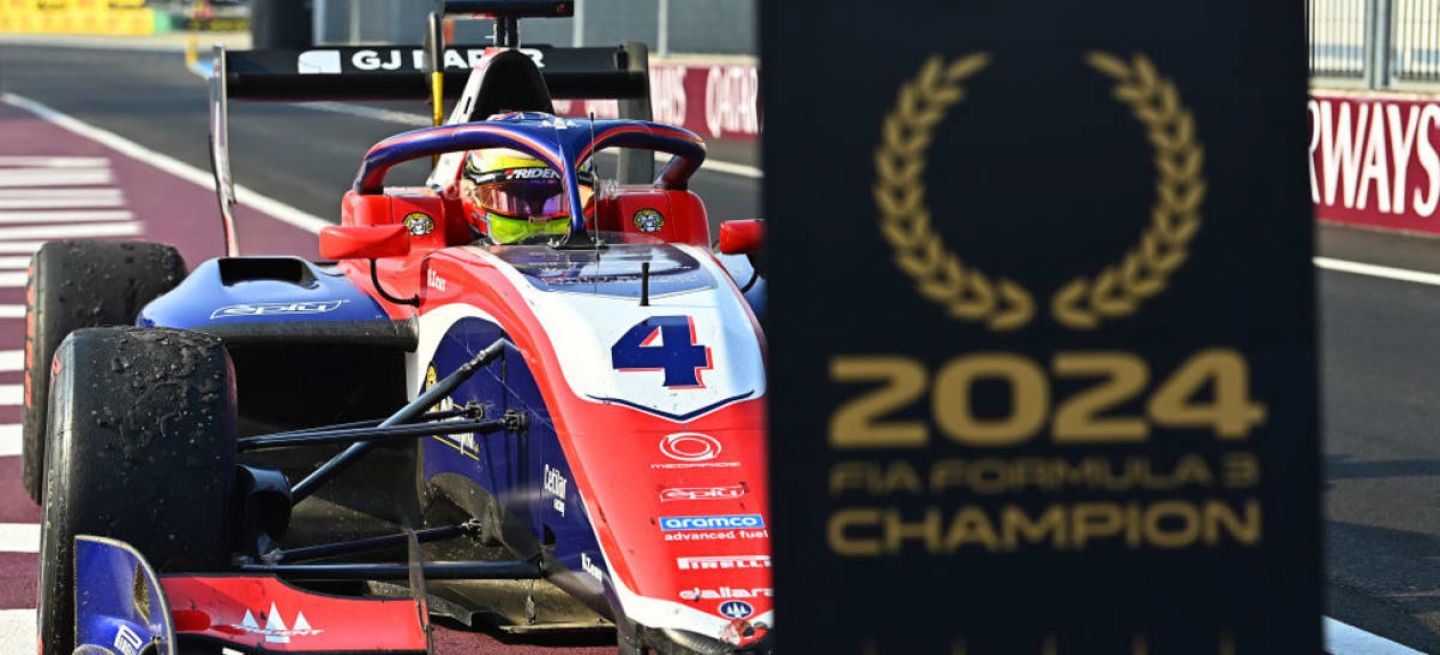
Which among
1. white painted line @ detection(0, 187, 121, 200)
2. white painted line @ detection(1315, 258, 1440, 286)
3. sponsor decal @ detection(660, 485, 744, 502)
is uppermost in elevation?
white painted line @ detection(0, 187, 121, 200)

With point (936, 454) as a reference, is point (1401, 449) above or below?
below

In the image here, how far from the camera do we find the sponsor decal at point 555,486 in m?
5.12

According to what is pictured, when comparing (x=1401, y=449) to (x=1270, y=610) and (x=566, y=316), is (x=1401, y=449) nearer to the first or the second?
(x=566, y=316)

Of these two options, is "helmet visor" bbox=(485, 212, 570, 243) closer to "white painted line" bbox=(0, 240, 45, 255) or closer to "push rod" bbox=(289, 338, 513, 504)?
"push rod" bbox=(289, 338, 513, 504)

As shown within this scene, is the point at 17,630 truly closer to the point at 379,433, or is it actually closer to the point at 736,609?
the point at 379,433

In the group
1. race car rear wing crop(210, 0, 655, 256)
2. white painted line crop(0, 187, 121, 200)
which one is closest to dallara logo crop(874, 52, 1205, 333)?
race car rear wing crop(210, 0, 655, 256)

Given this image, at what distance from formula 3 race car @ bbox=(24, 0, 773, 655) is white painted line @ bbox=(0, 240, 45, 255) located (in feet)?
32.9

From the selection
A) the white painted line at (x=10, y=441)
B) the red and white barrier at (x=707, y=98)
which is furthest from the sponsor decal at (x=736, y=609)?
the red and white barrier at (x=707, y=98)

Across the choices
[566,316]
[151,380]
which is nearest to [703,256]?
[566,316]

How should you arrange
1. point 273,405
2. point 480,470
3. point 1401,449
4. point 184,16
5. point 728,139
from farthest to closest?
point 184,16 → point 728,139 → point 1401,449 → point 273,405 → point 480,470

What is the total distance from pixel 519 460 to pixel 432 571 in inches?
13.8

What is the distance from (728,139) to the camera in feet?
87.0

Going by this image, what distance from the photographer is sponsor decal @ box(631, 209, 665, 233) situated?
7312mm

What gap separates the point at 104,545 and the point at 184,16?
220 ft
